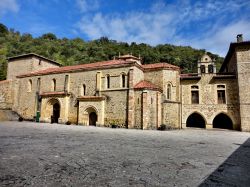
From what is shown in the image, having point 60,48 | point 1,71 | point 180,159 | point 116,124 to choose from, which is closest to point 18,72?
point 1,71

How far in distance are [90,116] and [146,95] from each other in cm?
844

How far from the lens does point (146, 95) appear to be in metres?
20.2

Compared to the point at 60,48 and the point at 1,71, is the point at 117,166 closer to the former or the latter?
the point at 1,71

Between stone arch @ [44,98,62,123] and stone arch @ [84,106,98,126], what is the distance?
5.36 metres

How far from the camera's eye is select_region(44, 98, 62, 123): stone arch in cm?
2675

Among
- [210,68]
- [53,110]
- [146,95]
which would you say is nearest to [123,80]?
[146,95]

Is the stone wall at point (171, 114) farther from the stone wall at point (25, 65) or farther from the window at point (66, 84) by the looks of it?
the stone wall at point (25, 65)

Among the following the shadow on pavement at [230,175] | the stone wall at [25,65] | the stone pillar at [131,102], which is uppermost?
the stone wall at [25,65]

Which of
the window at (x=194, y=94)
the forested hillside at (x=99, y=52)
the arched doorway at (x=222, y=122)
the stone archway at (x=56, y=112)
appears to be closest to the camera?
the window at (x=194, y=94)

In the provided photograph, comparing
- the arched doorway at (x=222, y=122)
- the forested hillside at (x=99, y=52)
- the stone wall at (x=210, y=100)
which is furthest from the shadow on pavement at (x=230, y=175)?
the forested hillside at (x=99, y=52)

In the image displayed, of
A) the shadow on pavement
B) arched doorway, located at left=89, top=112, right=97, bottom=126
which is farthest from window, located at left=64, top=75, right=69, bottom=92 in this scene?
the shadow on pavement

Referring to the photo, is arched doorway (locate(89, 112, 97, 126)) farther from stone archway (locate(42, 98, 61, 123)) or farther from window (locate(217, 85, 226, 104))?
window (locate(217, 85, 226, 104))

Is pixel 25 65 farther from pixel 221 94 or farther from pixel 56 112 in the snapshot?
pixel 221 94

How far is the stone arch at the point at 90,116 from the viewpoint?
77.4 ft
